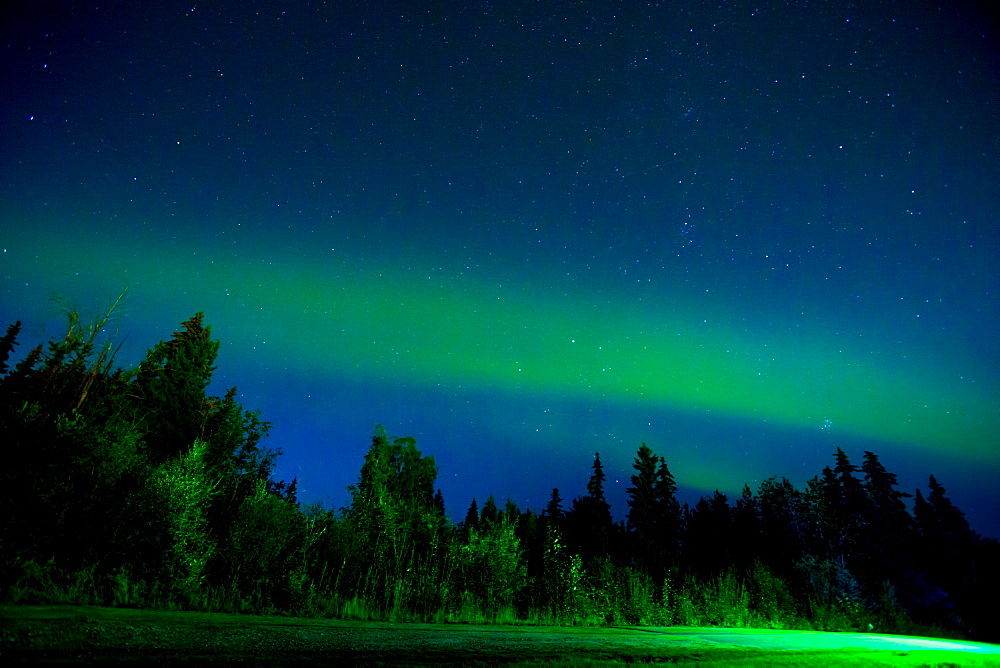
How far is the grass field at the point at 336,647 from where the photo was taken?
12.2 feet

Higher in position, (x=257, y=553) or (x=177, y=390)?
(x=177, y=390)

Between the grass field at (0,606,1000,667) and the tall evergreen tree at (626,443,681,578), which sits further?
the tall evergreen tree at (626,443,681,578)

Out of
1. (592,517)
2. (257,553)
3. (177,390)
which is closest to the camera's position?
(257,553)

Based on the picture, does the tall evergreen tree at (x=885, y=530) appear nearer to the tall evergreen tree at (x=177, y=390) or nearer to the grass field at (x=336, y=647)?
the grass field at (x=336, y=647)

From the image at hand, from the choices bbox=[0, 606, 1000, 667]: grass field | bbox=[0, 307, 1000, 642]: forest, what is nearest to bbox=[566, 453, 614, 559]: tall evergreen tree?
bbox=[0, 307, 1000, 642]: forest

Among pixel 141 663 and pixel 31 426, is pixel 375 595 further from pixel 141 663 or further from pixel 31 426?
pixel 141 663

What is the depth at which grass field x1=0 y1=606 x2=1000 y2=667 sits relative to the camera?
3.71 metres

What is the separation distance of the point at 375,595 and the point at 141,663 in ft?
31.0

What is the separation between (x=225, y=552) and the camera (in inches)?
442

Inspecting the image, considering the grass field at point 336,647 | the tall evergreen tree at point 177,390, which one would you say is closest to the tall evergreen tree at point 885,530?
the grass field at point 336,647

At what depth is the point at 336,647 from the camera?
190 inches

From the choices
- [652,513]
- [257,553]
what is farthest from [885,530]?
[257,553]

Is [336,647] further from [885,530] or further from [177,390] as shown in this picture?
[885,530]

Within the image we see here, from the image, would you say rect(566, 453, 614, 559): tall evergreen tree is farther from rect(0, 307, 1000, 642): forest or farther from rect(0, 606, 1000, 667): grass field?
rect(0, 606, 1000, 667): grass field
